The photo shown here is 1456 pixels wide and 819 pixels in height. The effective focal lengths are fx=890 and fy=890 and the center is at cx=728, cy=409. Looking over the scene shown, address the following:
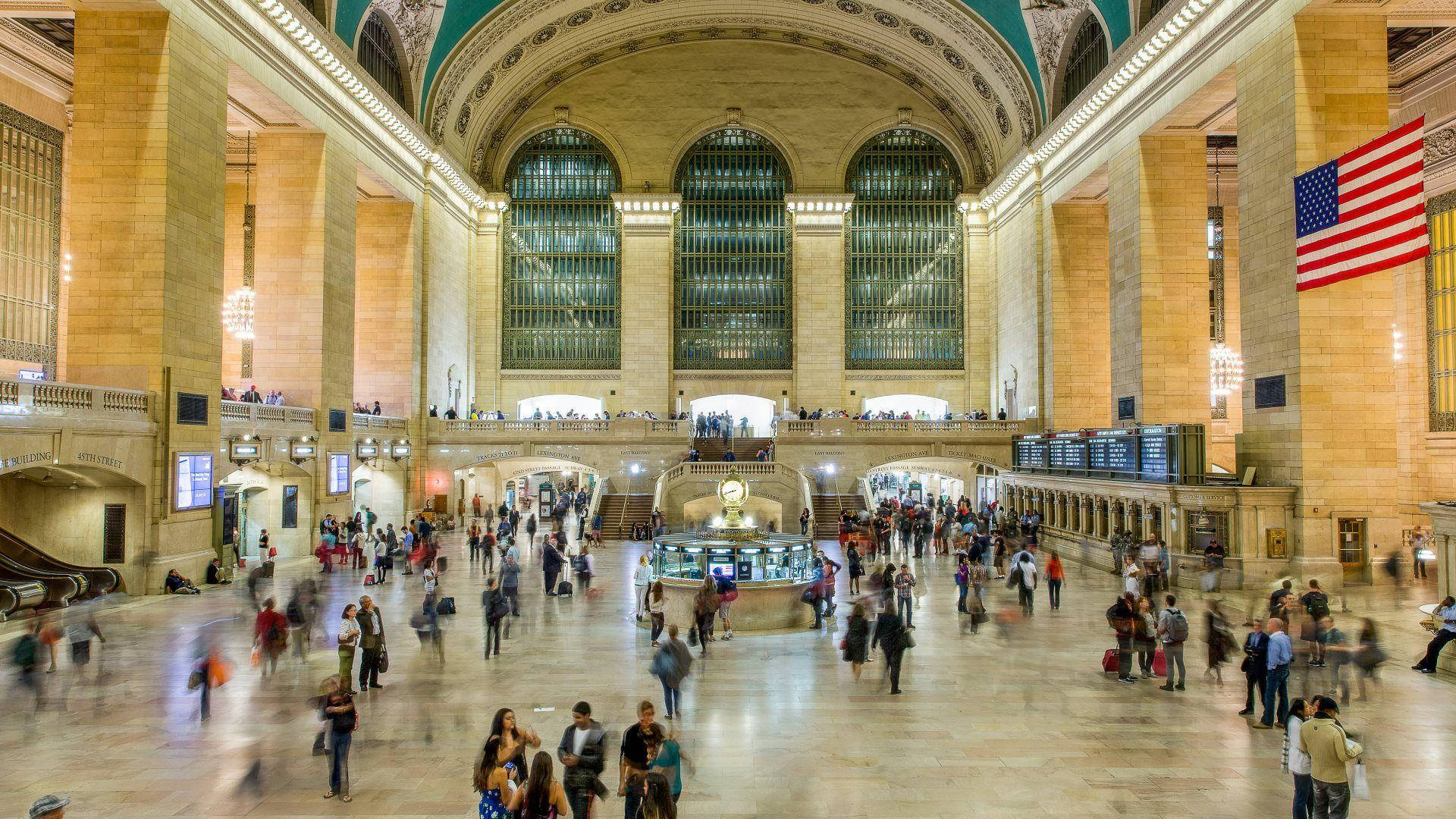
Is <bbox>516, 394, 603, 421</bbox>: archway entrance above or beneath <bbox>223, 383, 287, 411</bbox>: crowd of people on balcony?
above

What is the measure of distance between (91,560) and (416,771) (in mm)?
12517

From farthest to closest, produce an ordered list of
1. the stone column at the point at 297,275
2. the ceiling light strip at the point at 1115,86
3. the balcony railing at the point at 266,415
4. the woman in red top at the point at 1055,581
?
the stone column at the point at 297,275
the ceiling light strip at the point at 1115,86
the balcony railing at the point at 266,415
the woman in red top at the point at 1055,581

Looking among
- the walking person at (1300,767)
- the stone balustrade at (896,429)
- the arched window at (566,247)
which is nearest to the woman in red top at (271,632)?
the walking person at (1300,767)

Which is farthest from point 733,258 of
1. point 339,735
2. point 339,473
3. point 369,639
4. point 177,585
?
point 339,735

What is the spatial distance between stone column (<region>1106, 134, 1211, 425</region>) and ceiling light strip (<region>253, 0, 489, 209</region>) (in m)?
21.0

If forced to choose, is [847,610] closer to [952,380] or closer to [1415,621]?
[1415,621]

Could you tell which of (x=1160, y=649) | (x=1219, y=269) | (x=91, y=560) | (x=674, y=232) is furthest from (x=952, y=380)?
(x=91, y=560)

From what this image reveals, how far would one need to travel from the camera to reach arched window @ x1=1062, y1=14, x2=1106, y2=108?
1038 inches

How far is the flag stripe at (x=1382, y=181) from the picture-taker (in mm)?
13641

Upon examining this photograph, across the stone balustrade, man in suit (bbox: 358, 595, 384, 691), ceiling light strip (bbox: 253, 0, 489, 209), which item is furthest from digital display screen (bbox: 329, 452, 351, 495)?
man in suit (bbox: 358, 595, 384, 691)

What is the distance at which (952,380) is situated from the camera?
3800cm

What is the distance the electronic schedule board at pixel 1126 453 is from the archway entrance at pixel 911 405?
10.7 meters

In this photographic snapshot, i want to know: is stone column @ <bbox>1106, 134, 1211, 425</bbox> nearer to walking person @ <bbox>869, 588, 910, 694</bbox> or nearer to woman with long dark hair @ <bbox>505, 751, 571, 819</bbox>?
walking person @ <bbox>869, 588, 910, 694</bbox>

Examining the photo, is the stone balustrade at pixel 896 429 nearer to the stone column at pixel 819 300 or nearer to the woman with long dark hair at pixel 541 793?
the stone column at pixel 819 300
